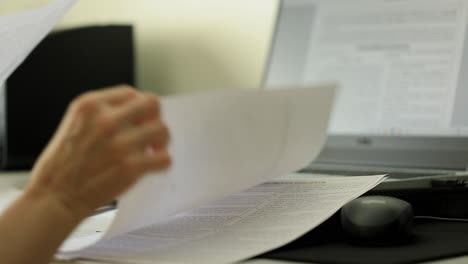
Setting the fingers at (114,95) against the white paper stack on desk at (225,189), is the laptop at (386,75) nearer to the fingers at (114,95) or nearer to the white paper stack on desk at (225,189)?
the white paper stack on desk at (225,189)

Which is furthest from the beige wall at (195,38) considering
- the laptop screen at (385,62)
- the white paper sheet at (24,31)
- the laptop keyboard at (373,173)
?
the white paper sheet at (24,31)

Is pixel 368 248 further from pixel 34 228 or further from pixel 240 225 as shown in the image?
pixel 34 228

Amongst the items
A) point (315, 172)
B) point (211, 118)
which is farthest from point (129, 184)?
point (315, 172)

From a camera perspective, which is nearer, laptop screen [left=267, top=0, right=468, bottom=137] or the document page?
the document page

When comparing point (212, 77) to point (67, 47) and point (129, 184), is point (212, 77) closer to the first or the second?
point (67, 47)

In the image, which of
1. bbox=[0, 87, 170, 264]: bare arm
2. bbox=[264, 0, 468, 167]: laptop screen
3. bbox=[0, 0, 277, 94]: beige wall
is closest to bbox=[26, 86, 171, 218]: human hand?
bbox=[0, 87, 170, 264]: bare arm

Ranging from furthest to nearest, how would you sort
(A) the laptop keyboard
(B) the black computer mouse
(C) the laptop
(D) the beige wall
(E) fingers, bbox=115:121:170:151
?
(D) the beige wall, (C) the laptop, (A) the laptop keyboard, (B) the black computer mouse, (E) fingers, bbox=115:121:170:151

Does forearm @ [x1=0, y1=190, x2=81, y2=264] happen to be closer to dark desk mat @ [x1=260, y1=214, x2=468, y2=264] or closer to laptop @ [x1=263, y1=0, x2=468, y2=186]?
dark desk mat @ [x1=260, y1=214, x2=468, y2=264]

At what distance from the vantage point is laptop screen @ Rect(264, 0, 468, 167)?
0.81 metres

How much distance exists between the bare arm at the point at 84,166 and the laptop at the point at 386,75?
1.31 feet

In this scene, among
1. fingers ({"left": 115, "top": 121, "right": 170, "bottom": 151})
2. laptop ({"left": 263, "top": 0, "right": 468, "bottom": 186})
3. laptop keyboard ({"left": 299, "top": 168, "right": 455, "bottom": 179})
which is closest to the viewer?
fingers ({"left": 115, "top": 121, "right": 170, "bottom": 151})

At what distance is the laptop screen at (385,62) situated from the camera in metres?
0.81

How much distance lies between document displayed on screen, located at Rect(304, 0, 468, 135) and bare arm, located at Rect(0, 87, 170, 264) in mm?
514

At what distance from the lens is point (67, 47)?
1.26 meters
